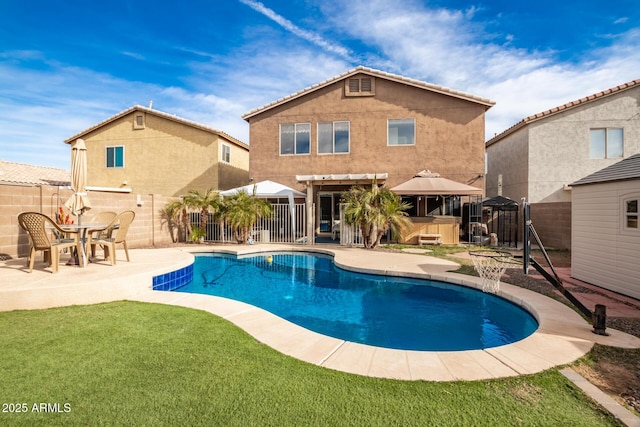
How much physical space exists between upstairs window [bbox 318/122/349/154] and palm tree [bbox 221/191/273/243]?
5229 millimetres

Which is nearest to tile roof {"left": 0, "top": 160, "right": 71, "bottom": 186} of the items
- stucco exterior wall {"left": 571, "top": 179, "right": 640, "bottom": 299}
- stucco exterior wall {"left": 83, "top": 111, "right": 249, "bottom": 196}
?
stucco exterior wall {"left": 83, "top": 111, "right": 249, "bottom": 196}

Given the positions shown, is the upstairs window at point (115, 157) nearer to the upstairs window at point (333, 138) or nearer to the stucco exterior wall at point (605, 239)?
the upstairs window at point (333, 138)

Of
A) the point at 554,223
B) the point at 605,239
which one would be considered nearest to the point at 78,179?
the point at 605,239

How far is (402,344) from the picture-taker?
189 inches

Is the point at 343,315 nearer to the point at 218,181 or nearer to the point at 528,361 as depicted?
the point at 528,361

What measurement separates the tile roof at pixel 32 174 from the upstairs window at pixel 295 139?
53.1 ft

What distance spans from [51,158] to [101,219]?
2239 cm

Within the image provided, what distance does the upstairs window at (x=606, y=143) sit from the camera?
1534cm

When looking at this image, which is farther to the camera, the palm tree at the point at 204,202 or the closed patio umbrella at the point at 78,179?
the palm tree at the point at 204,202

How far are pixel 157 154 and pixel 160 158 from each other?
0.34m

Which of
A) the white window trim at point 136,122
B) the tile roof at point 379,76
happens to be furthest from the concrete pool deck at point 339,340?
the white window trim at point 136,122

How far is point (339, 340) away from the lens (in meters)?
4.14

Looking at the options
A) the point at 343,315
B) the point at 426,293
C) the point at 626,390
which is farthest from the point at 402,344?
the point at 426,293

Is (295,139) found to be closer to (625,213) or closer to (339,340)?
(625,213)
